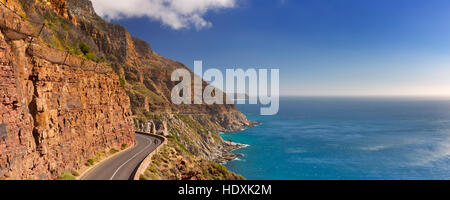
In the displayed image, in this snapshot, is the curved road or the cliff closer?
the cliff

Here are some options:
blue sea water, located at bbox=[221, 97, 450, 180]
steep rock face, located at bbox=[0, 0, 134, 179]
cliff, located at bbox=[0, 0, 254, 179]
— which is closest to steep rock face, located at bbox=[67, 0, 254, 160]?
blue sea water, located at bbox=[221, 97, 450, 180]

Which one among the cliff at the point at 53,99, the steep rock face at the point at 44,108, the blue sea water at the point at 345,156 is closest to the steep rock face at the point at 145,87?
the blue sea water at the point at 345,156

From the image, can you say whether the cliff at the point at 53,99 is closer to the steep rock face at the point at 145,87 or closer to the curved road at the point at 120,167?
the curved road at the point at 120,167

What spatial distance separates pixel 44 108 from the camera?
16375 millimetres

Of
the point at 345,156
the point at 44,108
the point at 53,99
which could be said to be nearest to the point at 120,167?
the point at 53,99

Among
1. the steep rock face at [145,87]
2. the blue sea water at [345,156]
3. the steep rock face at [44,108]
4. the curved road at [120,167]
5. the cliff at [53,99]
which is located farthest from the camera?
the steep rock face at [145,87]

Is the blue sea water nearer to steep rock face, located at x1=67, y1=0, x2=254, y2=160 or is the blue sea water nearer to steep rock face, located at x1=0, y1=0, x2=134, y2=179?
steep rock face, located at x1=67, y1=0, x2=254, y2=160

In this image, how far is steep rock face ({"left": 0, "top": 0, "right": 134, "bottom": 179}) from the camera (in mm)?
12438

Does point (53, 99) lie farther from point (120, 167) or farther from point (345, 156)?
point (345, 156)

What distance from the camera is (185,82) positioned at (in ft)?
458

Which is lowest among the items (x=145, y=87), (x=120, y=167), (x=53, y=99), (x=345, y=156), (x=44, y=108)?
(x=345, y=156)

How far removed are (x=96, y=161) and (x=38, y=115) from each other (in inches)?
443

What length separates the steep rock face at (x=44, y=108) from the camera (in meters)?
12.4
